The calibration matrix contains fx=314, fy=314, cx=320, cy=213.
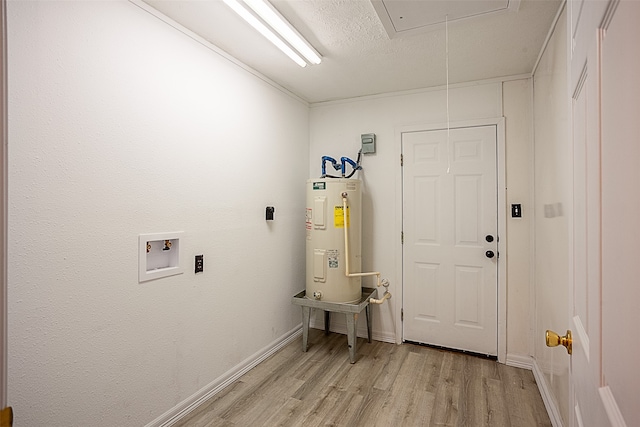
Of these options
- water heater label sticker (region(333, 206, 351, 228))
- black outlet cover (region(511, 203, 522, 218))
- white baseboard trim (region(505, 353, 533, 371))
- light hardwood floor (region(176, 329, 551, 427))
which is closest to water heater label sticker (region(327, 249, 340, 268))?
water heater label sticker (region(333, 206, 351, 228))

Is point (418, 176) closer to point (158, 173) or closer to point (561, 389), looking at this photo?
point (561, 389)

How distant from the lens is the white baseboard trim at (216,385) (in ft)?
6.32

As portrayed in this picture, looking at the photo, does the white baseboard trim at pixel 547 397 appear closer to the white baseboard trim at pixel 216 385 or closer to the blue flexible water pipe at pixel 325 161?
the white baseboard trim at pixel 216 385

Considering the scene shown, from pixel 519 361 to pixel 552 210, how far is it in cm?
148

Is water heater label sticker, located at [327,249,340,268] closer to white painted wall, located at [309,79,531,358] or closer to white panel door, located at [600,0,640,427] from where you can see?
white painted wall, located at [309,79,531,358]

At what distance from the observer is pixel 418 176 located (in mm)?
3031

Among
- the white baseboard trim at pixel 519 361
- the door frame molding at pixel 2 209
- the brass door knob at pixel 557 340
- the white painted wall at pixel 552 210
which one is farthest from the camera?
the white baseboard trim at pixel 519 361

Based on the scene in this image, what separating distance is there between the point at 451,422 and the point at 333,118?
2.83 m

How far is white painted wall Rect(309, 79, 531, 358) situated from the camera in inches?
105

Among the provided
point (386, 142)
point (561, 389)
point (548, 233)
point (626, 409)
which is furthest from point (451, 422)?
point (386, 142)

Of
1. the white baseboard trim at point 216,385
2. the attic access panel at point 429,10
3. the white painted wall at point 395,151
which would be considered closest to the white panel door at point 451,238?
the white painted wall at point 395,151

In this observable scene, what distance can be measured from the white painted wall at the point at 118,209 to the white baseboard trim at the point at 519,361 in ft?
7.22

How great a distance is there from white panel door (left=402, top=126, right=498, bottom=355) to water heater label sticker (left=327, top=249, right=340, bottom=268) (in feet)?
2.36

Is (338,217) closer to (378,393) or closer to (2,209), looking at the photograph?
(378,393)
